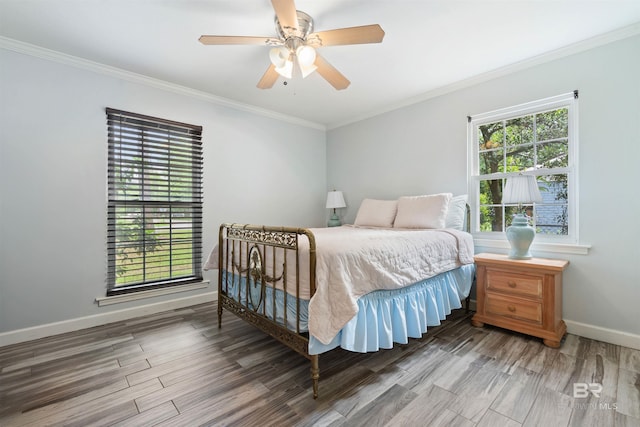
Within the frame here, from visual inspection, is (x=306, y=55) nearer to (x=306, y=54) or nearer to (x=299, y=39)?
(x=306, y=54)

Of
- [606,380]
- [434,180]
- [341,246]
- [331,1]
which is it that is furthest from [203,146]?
[606,380]

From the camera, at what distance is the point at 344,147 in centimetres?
427

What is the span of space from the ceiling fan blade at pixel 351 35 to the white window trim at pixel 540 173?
1761 millimetres

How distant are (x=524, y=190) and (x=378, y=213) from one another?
1.42m

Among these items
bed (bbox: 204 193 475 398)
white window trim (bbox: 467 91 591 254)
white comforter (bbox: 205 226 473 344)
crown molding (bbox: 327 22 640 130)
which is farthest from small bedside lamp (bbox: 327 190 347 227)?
white comforter (bbox: 205 226 473 344)

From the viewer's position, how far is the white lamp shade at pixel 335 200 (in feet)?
13.3

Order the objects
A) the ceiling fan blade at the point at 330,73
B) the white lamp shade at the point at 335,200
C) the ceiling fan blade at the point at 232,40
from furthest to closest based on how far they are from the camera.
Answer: the white lamp shade at the point at 335,200, the ceiling fan blade at the point at 330,73, the ceiling fan blade at the point at 232,40

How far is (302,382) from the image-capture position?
1684mm

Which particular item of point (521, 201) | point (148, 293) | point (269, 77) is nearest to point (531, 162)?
point (521, 201)

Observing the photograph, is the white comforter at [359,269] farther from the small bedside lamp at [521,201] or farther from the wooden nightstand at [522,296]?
the small bedside lamp at [521,201]
